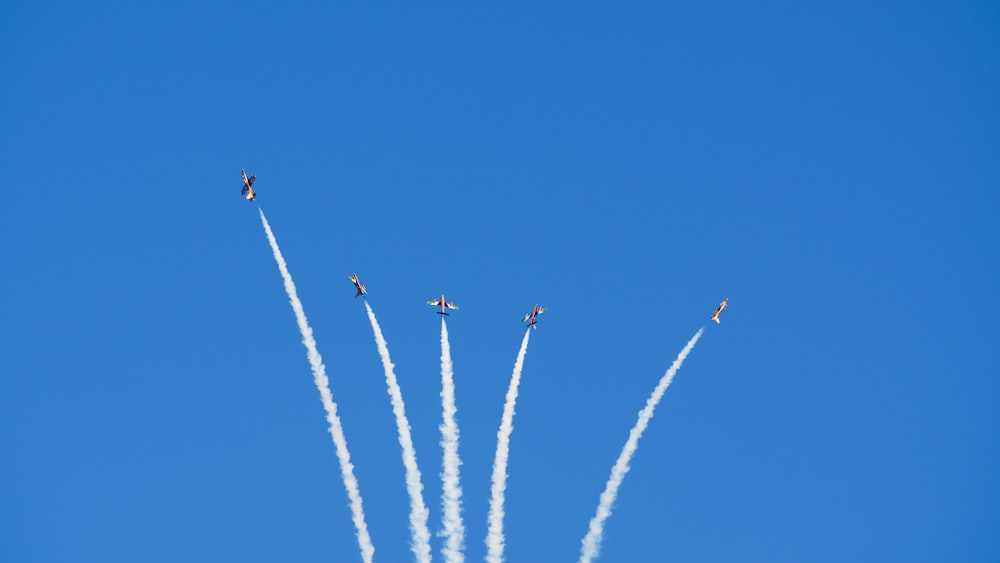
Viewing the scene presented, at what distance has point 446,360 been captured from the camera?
360 ft

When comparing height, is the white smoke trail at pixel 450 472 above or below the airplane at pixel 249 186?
below

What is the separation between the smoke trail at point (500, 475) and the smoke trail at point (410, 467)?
585cm

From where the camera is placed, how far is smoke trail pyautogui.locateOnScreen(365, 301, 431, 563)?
9950 cm

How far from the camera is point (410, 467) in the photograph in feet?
338

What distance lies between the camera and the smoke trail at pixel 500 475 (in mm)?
101500

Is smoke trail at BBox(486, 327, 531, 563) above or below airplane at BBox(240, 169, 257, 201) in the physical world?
below

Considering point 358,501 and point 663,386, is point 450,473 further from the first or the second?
point 663,386

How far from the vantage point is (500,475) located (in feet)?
342

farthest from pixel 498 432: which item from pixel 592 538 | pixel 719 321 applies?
pixel 719 321

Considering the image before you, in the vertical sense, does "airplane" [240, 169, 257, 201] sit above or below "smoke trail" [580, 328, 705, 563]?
above

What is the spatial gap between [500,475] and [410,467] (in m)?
8.19

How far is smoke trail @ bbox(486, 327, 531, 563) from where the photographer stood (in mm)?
101500

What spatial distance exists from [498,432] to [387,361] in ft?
40.3

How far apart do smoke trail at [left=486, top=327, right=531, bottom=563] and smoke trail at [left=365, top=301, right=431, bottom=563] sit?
19.2 feet
